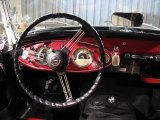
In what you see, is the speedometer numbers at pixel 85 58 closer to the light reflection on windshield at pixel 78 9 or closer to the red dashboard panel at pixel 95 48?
the red dashboard panel at pixel 95 48

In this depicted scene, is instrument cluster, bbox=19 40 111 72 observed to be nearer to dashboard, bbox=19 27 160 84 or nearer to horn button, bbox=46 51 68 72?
dashboard, bbox=19 27 160 84

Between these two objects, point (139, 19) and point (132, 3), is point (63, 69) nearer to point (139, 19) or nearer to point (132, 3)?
point (139, 19)

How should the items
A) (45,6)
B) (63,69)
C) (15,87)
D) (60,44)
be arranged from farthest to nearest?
1. (45,6)
2. (15,87)
3. (60,44)
4. (63,69)

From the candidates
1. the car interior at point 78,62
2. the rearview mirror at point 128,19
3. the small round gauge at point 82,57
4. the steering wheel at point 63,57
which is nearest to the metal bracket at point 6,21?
the car interior at point 78,62

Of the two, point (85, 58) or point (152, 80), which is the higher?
point (85, 58)

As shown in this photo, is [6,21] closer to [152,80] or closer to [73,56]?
[73,56]

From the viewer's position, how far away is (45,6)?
3.26m

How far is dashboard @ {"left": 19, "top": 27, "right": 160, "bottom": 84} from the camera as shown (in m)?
2.55

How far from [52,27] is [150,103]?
1.14 m

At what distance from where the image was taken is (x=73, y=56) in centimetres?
254

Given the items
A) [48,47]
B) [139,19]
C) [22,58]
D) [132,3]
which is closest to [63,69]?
[48,47]

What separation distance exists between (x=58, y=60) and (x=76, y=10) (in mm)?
1051

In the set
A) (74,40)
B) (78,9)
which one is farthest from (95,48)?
(78,9)

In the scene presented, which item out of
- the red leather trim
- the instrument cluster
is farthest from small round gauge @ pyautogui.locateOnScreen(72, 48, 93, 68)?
the red leather trim
